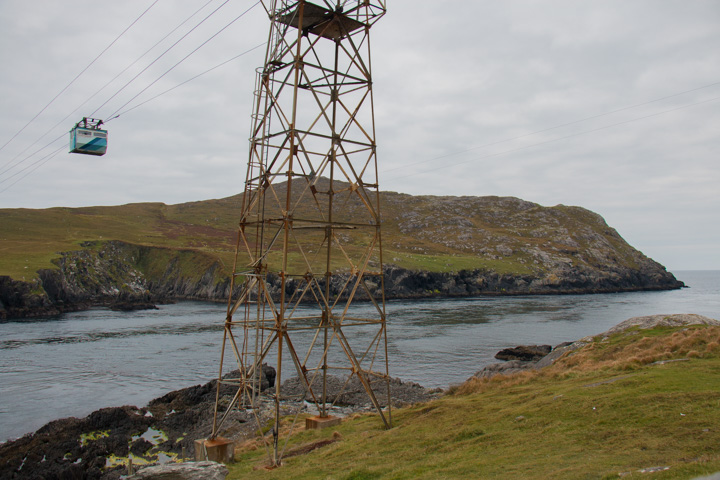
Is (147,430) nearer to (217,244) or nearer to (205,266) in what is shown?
(205,266)

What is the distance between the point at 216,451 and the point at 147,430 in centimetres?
1263

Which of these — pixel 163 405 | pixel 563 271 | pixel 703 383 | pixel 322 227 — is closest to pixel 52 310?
pixel 163 405

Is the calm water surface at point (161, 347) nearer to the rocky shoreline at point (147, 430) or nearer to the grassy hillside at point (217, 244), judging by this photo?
the rocky shoreline at point (147, 430)

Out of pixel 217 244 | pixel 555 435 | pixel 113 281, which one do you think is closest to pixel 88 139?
pixel 555 435

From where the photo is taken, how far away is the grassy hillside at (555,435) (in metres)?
11.7

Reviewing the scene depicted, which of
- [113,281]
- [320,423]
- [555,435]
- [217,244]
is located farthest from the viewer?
[217,244]

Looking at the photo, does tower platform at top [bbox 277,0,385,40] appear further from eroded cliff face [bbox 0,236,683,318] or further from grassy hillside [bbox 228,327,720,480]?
eroded cliff face [bbox 0,236,683,318]

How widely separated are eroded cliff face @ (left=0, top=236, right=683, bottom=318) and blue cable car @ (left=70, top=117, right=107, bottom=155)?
7227 centimetres

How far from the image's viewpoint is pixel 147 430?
29.0 metres

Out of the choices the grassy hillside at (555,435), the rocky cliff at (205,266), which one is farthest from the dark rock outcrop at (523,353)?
the rocky cliff at (205,266)

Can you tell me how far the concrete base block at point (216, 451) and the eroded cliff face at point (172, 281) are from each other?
85.2m

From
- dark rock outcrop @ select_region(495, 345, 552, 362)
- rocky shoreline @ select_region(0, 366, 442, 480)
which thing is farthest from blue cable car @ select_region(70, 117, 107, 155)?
dark rock outcrop @ select_region(495, 345, 552, 362)

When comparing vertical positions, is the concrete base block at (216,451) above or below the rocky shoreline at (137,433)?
above

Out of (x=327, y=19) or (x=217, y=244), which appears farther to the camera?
(x=217, y=244)
